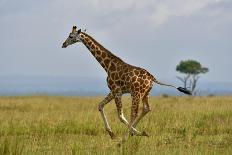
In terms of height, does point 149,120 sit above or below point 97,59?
below

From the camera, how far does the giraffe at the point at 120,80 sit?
44.4ft

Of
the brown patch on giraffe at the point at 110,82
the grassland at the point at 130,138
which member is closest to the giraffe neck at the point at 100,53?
the brown patch on giraffe at the point at 110,82

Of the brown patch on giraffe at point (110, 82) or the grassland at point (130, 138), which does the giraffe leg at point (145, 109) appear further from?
the brown patch on giraffe at point (110, 82)

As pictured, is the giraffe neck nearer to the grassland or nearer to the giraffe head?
the giraffe head

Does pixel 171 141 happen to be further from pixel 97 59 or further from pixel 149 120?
pixel 149 120

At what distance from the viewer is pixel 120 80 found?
1379 cm

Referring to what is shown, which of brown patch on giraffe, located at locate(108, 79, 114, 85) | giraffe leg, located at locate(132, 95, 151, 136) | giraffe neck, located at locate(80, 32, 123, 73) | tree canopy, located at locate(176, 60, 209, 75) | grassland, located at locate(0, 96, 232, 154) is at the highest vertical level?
tree canopy, located at locate(176, 60, 209, 75)

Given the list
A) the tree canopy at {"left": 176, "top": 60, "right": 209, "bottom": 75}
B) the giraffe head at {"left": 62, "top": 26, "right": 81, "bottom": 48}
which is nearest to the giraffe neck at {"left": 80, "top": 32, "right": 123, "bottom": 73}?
the giraffe head at {"left": 62, "top": 26, "right": 81, "bottom": 48}

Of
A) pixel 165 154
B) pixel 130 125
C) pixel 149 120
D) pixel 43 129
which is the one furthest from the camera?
pixel 149 120

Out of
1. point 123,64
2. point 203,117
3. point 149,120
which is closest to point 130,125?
point 123,64

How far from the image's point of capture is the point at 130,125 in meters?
13.4

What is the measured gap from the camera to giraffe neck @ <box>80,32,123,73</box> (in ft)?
46.8

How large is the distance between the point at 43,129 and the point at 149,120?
10.3 ft

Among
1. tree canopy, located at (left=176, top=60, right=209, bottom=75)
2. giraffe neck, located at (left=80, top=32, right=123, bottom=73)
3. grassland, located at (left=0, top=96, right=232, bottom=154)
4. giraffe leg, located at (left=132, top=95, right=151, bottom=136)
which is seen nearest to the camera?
grassland, located at (left=0, top=96, right=232, bottom=154)
